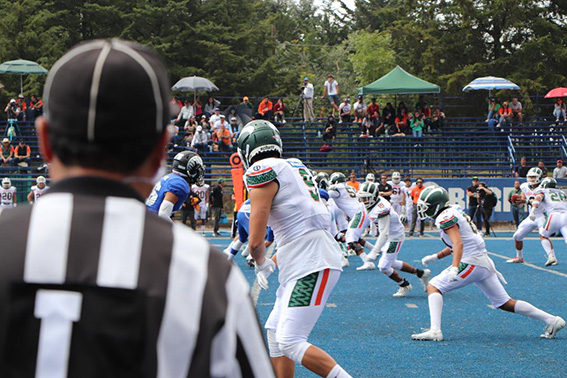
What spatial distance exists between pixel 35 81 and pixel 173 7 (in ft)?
26.6

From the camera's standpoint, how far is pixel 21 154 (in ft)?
81.9

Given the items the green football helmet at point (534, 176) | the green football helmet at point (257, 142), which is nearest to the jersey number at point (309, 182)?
the green football helmet at point (257, 142)

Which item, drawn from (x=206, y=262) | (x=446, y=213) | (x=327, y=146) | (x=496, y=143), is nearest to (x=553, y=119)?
(x=496, y=143)

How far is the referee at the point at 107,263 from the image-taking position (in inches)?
58.9

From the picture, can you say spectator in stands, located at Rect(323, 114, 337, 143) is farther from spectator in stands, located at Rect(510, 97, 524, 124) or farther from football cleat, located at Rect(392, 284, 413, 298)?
football cleat, located at Rect(392, 284, 413, 298)

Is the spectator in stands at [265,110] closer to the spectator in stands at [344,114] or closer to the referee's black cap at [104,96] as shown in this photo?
the spectator in stands at [344,114]

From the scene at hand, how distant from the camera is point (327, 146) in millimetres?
27203

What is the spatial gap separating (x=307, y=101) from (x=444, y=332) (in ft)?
70.7

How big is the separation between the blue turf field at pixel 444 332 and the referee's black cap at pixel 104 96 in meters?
5.19

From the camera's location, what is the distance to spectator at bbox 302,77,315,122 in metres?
28.5

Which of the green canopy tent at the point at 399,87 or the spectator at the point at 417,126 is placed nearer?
the green canopy tent at the point at 399,87

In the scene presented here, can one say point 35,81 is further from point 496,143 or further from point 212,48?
point 496,143

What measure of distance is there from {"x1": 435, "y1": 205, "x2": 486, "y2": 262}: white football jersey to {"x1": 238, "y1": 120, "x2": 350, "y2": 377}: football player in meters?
3.19

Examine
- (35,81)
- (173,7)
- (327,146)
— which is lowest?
(327,146)
